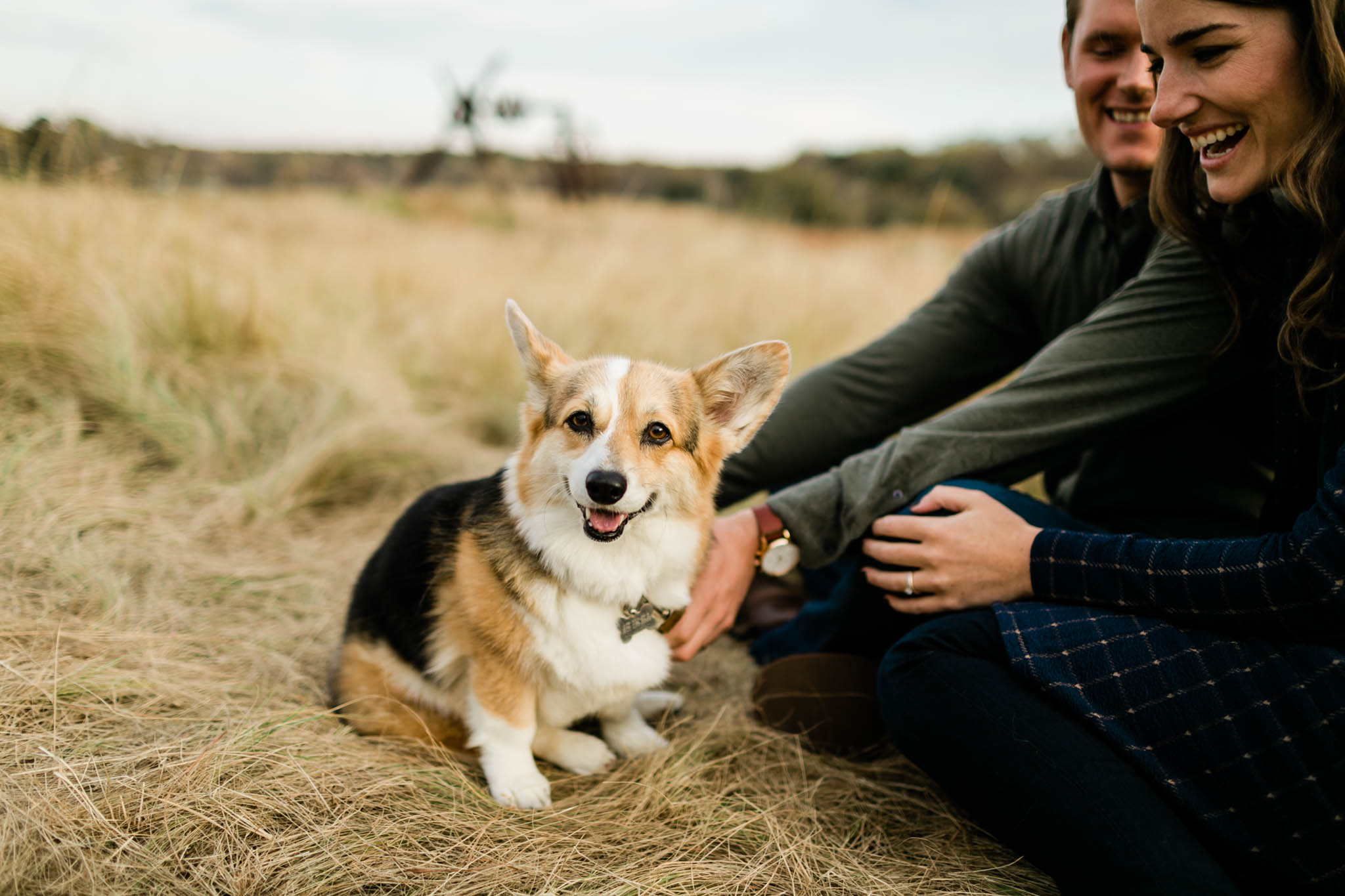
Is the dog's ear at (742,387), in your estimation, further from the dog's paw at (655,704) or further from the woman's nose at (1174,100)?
the woman's nose at (1174,100)

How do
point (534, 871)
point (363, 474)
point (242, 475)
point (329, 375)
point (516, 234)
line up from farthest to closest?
point (516, 234) < point (329, 375) < point (363, 474) < point (242, 475) < point (534, 871)

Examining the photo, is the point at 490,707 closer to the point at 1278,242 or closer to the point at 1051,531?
the point at 1051,531

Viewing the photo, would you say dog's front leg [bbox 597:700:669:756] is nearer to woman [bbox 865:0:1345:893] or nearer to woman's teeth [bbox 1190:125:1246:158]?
woman [bbox 865:0:1345:893]

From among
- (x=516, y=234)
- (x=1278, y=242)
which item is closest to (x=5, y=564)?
(x=1278, y=242)

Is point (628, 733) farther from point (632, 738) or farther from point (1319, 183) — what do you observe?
point (1319, 183)

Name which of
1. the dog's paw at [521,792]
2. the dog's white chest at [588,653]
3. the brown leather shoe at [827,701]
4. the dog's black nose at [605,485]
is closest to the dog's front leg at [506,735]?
the dog's paw at [521,792]

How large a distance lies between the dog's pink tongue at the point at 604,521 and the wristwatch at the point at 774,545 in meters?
0.59

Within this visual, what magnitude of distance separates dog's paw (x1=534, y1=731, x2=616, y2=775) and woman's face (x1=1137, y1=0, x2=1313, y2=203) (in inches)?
84.4

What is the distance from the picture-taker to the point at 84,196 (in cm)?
430

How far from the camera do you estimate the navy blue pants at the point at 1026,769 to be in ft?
5.03

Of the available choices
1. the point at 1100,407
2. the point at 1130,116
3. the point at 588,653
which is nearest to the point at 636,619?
the point at 588,653

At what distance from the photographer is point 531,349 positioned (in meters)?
2.25

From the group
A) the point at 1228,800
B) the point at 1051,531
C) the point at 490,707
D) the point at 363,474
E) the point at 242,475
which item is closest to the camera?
the point at 1228,800

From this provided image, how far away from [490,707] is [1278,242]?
2354mm
